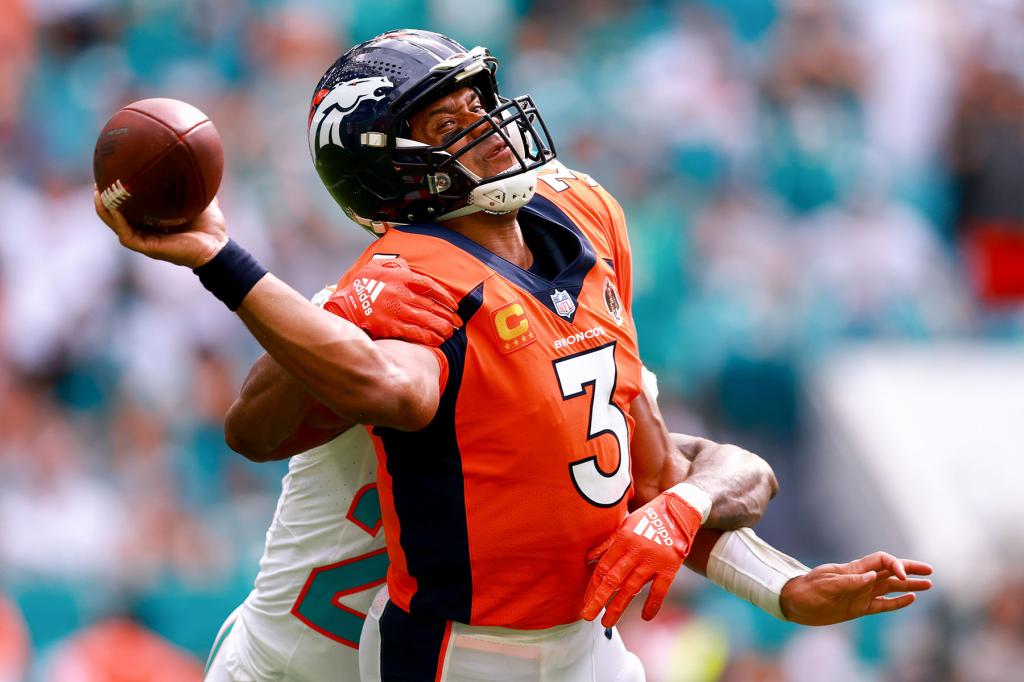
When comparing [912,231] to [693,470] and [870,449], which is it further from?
[693,470]

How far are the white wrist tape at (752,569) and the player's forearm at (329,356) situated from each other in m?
1.15

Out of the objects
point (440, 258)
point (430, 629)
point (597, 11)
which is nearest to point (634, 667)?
point (430, 629)

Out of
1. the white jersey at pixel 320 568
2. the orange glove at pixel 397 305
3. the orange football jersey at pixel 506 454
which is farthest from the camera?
the white jersey at pixel 320 568

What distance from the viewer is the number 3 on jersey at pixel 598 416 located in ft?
11.7

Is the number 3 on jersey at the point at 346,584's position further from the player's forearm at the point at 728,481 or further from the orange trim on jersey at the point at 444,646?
the player's forearm at the point at 728,481

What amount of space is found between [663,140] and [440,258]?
671 cm

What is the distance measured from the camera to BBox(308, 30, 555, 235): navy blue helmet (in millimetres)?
3631

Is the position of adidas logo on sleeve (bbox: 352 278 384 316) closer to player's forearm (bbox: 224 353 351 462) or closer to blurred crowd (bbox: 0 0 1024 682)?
player's forearm (bbox: 224 353 351 462)

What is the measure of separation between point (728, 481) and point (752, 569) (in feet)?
0.75

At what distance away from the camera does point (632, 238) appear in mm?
9352

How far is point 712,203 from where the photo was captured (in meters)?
9.65

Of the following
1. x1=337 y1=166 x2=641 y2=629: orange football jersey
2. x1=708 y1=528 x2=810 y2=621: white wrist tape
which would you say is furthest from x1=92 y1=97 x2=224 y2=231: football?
x1=708 y1=528 x2=810 y2=621: white wrist tape

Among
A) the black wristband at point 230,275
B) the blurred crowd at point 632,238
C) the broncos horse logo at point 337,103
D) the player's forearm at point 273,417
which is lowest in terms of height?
the blurred crowd at point 632,238

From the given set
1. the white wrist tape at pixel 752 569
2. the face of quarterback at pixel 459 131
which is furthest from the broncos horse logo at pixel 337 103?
the white wrist tape at pixel 752 569
